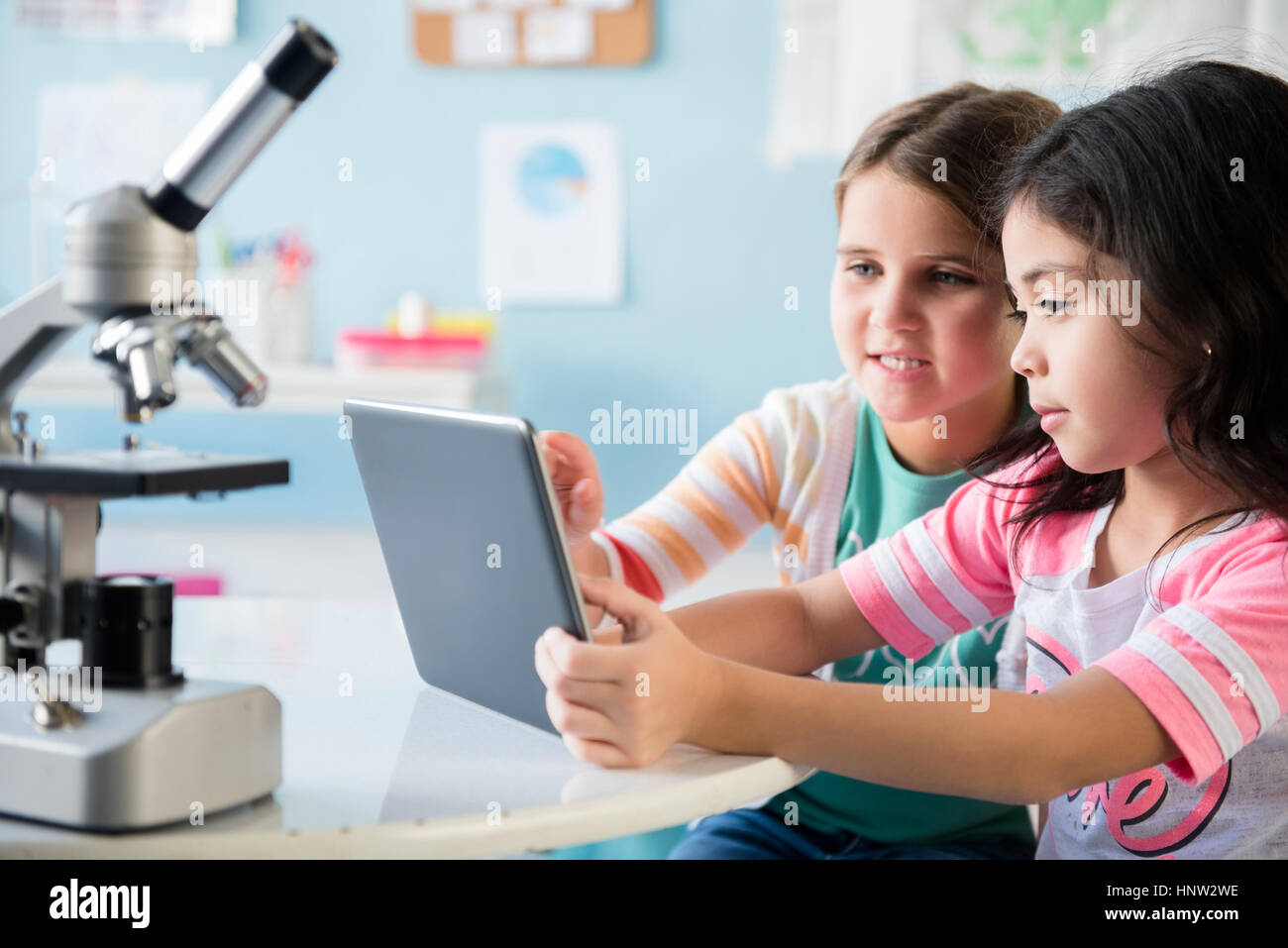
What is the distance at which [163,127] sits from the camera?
282cm

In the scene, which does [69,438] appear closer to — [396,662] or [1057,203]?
[396,662]

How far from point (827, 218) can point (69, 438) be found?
5.51 feet

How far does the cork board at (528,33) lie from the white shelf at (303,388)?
70cm

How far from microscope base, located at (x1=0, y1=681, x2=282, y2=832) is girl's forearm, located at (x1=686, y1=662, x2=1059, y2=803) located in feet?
0.81

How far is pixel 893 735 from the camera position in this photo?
74 cm

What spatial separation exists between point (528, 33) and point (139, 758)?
2318 mm

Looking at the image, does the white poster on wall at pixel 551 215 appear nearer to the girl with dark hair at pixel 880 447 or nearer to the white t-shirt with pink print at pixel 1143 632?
the girl with dark hair at pixel 880 447

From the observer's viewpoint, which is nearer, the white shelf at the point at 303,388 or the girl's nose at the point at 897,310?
the girl's nose at the point at 897,310

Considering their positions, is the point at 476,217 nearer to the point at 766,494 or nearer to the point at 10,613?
the point at 766,494

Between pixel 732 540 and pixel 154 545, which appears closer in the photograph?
pixel 732 540

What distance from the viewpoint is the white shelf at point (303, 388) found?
7.98 ft

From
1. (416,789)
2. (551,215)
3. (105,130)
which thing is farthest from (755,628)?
(105,130)

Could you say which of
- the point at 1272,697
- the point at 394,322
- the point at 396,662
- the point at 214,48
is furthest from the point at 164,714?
the point at 214,48

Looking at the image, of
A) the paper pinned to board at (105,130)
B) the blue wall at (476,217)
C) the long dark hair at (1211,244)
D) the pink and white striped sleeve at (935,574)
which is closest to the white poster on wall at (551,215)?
the blue wall at (476,217)
